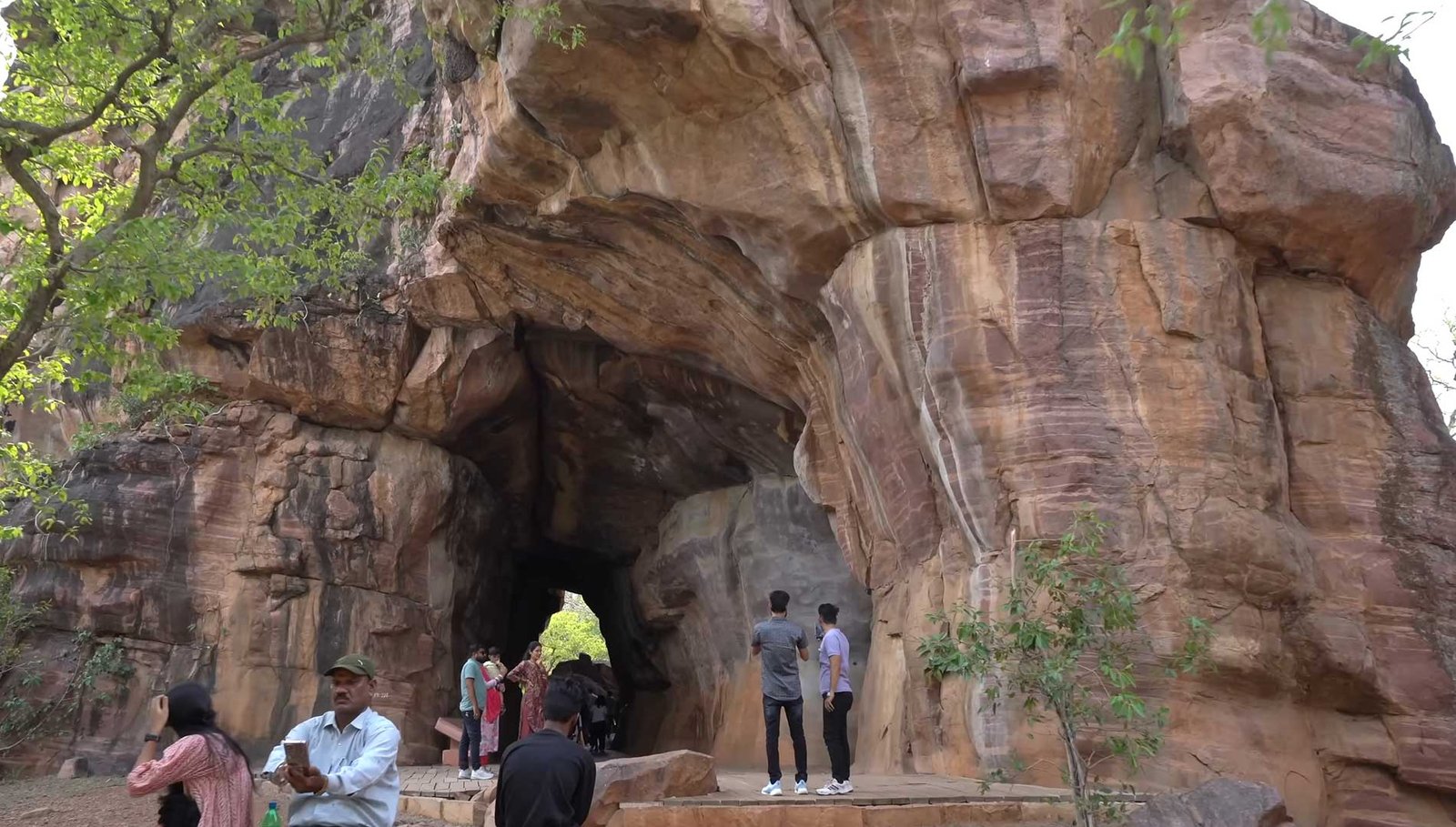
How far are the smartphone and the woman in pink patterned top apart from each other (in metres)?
0.55

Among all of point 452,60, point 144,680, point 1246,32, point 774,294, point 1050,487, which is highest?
point 452,60

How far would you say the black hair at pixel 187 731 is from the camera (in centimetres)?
372

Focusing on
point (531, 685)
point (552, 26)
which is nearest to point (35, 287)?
point (552, 26)

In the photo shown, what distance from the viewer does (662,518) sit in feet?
→ 64.6

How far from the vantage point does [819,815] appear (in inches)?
276

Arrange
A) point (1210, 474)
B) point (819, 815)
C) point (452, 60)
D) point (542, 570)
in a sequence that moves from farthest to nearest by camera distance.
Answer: point (542, 570)
point (452, 60)
point (1210, 474)
point (819, 815)

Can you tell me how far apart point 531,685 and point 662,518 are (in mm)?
9123

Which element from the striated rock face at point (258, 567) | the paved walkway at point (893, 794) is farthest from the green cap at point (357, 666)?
the striated rock face at point (258, 567)

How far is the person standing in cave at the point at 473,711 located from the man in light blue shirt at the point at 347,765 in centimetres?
703

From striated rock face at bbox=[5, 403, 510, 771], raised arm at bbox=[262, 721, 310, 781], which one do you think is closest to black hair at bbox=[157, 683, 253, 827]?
raised arm at bbox=[262, 721, 310, 781]

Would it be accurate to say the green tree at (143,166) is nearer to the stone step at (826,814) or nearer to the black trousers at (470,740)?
the black trousers at (470,740)

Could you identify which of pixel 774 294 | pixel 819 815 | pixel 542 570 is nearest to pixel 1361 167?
pixel 774 294

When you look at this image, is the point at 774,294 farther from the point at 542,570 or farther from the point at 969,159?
the point at 542,570

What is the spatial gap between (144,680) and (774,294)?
1005 centimetres
